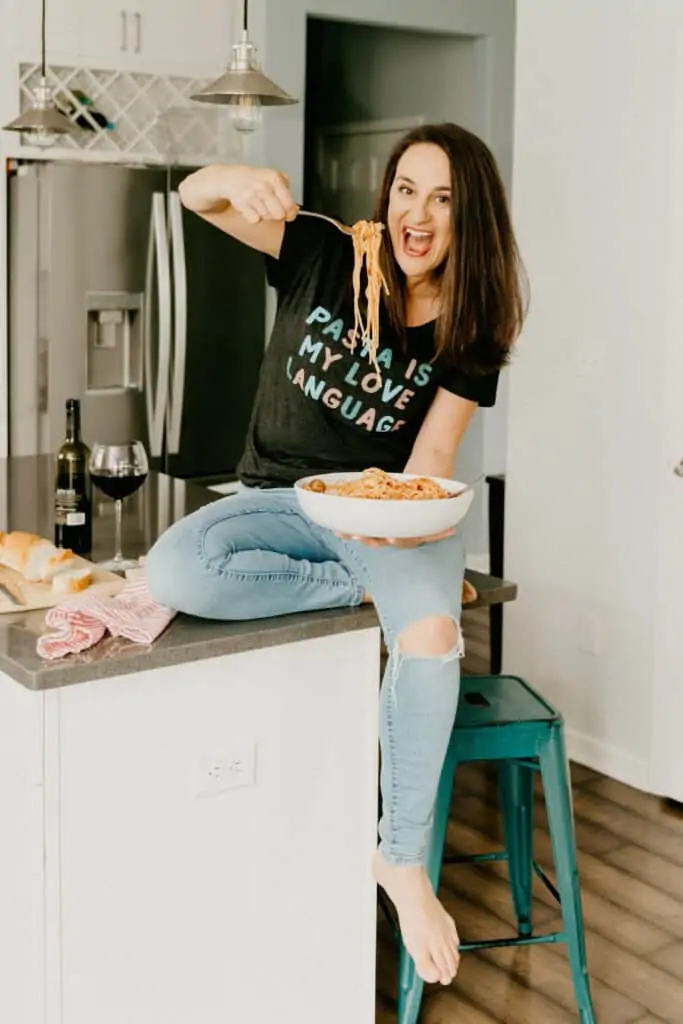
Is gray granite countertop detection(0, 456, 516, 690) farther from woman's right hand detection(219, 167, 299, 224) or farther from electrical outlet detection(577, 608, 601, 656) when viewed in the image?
electrical outlet detection(577, 608, 601, 656)

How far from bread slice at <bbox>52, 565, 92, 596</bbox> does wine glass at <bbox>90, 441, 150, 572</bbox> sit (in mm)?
222

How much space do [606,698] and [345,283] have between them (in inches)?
76.0

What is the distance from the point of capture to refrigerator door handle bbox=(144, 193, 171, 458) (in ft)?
16.2

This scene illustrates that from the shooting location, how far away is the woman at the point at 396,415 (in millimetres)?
2139

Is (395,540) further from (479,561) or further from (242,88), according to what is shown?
(479,561)

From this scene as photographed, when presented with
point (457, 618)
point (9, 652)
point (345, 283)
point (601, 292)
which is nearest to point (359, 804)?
point (457, 618)

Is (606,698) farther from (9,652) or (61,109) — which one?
(61,109)

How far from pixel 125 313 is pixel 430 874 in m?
2.97

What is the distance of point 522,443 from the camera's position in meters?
4.12

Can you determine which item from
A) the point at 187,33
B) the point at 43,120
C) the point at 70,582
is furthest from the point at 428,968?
the point at 187,33

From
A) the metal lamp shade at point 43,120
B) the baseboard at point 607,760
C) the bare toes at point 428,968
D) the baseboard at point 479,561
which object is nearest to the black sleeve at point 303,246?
the bare toes at point 428,968

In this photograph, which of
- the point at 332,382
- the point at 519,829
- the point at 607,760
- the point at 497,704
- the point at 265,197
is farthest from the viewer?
the point at 607,760

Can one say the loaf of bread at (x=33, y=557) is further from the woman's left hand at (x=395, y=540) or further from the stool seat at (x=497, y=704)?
the stool seat at (x=497, y=704)

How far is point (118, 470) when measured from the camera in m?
2.54
